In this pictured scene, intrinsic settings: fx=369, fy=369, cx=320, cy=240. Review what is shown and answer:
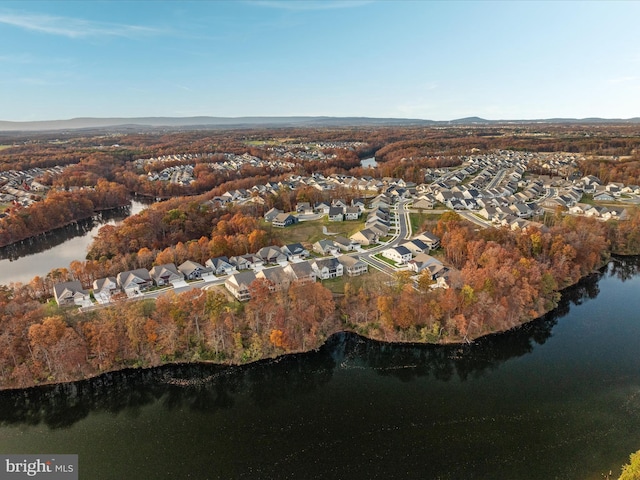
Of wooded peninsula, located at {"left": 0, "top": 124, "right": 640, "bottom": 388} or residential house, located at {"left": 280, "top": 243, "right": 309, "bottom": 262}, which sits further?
residential house, located at {"left": 280, "top": 243, "right": 309, "bottom": 262}

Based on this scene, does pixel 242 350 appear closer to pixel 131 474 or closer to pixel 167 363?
pixel 167 363

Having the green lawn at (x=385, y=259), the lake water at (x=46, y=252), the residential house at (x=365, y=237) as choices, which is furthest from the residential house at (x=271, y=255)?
the lake water at (x=46, y=252)

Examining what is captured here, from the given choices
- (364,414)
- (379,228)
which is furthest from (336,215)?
(364,414)

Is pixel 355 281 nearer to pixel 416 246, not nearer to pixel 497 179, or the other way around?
pixel 416 246

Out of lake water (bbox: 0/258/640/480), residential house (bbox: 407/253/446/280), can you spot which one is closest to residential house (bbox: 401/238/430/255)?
residential house (bbox: 407/253/446/280)

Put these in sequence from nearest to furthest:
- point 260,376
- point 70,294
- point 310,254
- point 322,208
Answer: point 260,376 < point 70,294 < point 310,254 < point 322,208

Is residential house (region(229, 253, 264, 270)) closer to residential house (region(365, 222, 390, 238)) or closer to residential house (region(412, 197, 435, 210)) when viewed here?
residential house (region(365, 222, 390, 238))

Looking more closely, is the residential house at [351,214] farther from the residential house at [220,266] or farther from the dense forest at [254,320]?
the residential house at [220,266]
